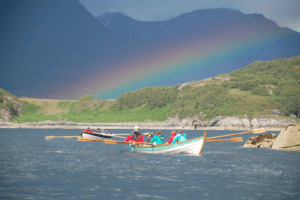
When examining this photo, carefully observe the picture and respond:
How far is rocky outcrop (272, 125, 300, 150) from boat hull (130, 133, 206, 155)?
16076 mm

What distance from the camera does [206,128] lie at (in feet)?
543

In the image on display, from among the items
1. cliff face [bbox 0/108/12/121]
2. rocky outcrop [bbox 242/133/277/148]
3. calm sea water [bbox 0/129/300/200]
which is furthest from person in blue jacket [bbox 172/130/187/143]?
cliff face [bbox 0/108/12/121]

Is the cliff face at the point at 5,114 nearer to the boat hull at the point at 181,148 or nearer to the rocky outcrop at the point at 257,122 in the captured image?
the rocky outcrop at the point at 257,122

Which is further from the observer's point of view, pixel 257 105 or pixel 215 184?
pixel 257 105

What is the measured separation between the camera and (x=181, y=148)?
36.6m

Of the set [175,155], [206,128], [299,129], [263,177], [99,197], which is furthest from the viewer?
[206,128]

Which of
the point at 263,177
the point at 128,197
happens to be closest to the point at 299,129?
the point at 263,177

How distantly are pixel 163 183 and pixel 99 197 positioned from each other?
572 cm

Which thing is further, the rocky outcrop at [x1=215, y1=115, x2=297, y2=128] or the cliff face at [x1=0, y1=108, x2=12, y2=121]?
the cliff face at [x1=0, y1=108, x2=12, y2=121]

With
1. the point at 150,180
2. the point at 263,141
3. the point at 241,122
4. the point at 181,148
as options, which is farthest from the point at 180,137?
the point at 241,122

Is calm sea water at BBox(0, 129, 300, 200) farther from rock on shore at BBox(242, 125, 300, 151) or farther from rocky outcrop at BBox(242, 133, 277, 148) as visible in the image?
rocky outcrop at BBox(242, 133, 277, 148)

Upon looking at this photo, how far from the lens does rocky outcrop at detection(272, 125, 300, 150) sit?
4303cm

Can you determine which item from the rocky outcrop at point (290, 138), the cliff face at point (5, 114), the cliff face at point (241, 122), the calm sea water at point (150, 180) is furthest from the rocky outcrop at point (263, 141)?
the cliff face at point (5, 114)

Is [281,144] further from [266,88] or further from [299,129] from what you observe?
[266,88]
